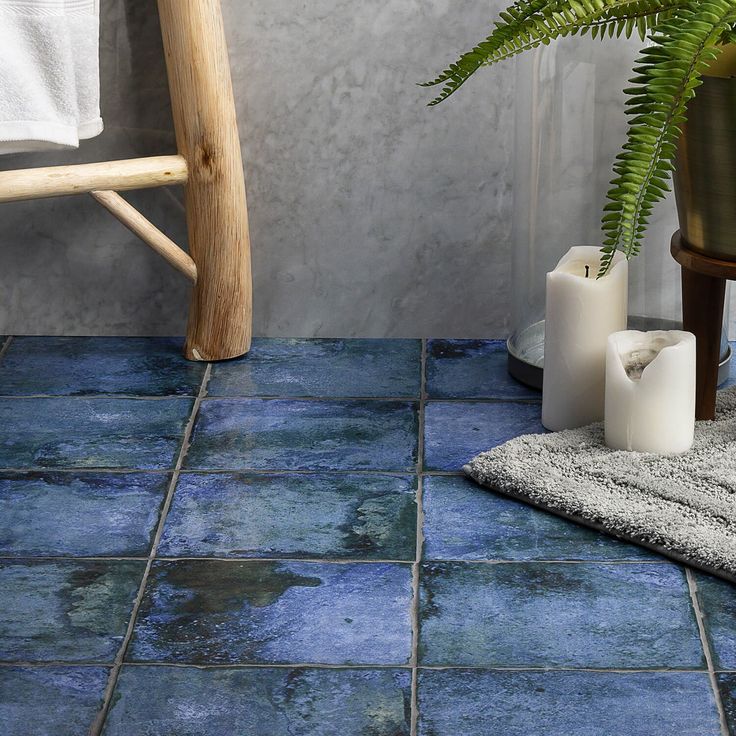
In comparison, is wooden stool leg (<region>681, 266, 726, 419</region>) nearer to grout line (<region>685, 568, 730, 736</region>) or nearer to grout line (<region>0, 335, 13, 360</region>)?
grout line (<region>685, 568, 730, 736</region>)

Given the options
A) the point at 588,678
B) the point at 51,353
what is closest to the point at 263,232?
the point at 51,353

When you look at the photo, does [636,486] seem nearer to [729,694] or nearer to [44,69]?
[729,694]

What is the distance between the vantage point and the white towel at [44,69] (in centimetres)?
134

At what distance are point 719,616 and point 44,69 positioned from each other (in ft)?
3.22

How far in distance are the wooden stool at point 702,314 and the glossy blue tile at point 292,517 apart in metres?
0.40

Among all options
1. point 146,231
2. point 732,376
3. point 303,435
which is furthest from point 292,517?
point 732,376

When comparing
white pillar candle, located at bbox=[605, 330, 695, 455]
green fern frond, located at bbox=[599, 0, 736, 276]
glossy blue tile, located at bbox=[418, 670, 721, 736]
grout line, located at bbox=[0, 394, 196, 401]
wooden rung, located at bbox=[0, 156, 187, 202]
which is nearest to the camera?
glossy blue tile, located at bbox=[418, 670, 721, 736]

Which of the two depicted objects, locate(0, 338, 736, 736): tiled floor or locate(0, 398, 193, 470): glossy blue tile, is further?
locate(0, 398, 193, 470): glossy blue tile

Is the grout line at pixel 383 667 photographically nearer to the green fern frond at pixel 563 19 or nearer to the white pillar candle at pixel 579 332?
the white pillar candle at pixel 579 332

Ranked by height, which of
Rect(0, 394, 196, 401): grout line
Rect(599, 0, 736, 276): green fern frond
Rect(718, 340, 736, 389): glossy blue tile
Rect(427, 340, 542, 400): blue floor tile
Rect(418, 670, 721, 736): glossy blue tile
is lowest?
Rect(718, 340, 736, 389): glossy blue tile

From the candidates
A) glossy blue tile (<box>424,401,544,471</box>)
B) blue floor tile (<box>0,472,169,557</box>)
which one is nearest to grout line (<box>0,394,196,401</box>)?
blue floor tile (<box>0,472,169,557</box>)

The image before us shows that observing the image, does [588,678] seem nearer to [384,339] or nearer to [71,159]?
[384,339]

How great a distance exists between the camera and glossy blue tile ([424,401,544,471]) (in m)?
1.41

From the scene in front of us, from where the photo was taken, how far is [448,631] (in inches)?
41.6
